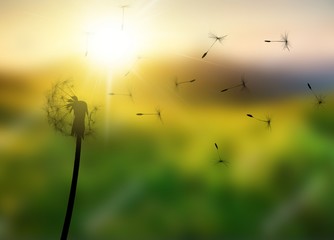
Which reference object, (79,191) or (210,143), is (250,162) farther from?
(79,191)

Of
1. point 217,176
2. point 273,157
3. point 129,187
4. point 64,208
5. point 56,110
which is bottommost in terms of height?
point 64,208

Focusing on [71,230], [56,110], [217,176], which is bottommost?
[71,230]

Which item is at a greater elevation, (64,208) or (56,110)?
(56,110)

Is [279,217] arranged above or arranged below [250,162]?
below

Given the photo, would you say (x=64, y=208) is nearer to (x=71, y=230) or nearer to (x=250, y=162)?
(x=71, y=230)

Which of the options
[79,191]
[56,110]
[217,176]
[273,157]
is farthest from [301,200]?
[56,110]

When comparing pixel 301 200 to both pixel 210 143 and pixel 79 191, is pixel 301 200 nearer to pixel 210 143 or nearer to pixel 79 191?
pixel 210 143

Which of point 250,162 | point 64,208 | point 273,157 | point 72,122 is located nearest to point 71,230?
point 64,208

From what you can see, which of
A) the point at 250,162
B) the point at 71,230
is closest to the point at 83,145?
the point at 71,230
